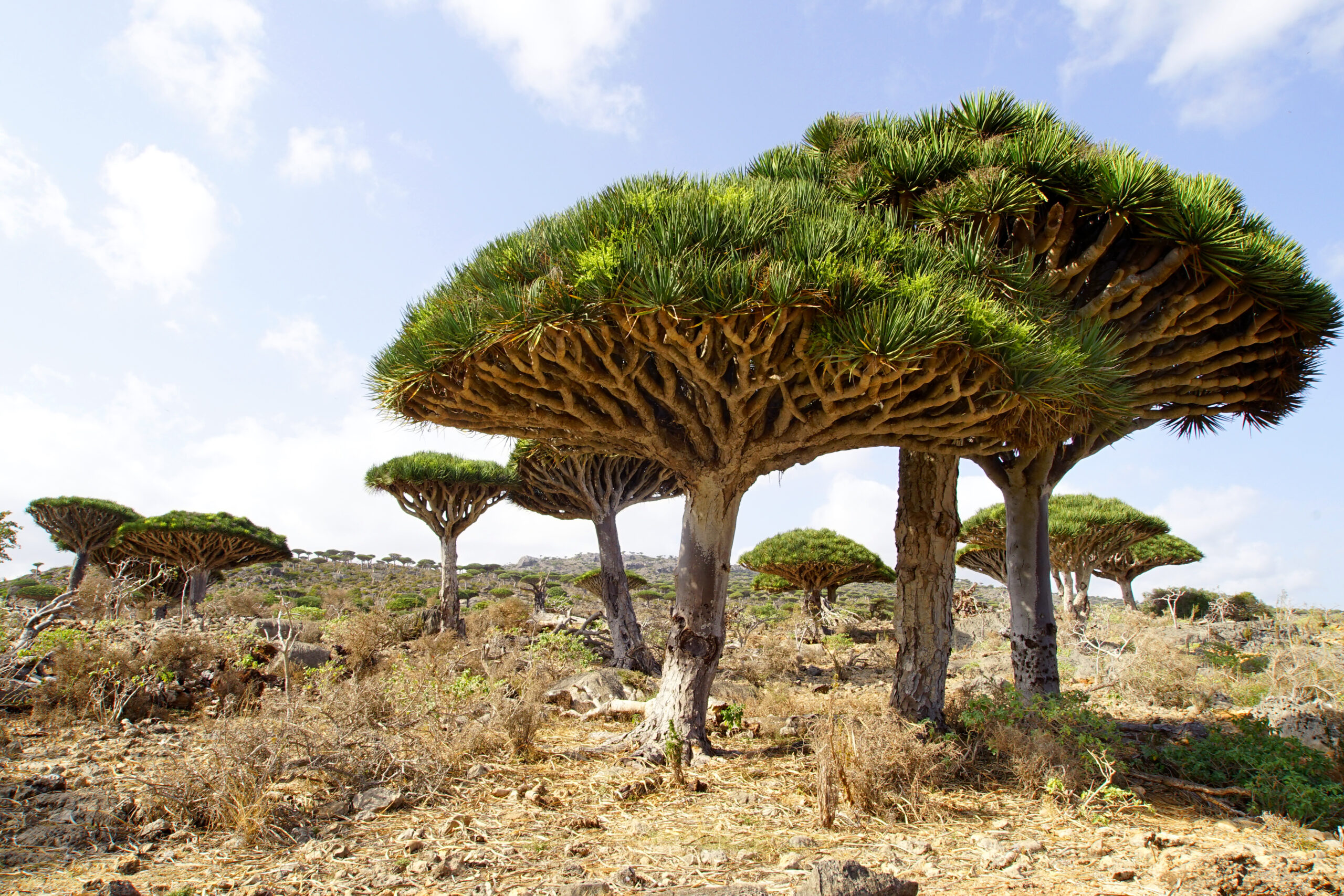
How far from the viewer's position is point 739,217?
5.21m

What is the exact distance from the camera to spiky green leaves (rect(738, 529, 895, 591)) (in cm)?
1747

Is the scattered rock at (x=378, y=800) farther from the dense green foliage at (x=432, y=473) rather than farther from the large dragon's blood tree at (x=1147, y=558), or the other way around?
the large dragon's blood tree at (x=1147, y=558)

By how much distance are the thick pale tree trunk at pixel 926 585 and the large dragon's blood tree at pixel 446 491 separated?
9.92 metres

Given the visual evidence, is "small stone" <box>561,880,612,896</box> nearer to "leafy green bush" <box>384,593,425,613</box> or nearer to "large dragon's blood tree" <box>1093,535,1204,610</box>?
"leafy green bush" <box>384,593,425,613</box>

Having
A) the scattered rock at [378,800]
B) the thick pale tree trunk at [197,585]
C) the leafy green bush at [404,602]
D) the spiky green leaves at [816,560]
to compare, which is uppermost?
the spiky green leaves at [816,560]

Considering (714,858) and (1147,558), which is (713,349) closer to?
(714,858)

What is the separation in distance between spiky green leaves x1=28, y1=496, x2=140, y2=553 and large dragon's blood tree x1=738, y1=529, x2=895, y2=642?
19186 millimetres

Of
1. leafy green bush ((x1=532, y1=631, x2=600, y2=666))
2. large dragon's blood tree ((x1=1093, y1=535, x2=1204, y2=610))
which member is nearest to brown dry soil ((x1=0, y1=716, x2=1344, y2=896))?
leafy green bush ((x1=532, y1=631, x2=600, y2=666))

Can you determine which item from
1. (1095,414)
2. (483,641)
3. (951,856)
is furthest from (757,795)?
(483,641)

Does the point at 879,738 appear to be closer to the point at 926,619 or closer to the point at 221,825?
the point at 926,619

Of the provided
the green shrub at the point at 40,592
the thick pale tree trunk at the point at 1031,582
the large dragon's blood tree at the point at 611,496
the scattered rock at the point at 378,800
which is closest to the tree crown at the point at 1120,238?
the thick pale tree trunk at the point at 1031,582

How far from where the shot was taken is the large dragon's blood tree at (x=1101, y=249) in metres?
5.68

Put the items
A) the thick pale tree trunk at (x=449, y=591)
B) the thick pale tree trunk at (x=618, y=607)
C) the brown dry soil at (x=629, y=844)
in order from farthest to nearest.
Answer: the thick pale tree trunk at (x=449, y=591) → the thick pale tree trunk at (x=618, y=607) → the brown dry soil at (x=629, y=844)

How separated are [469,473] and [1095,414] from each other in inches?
474
